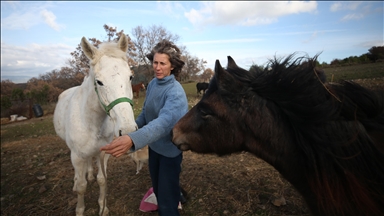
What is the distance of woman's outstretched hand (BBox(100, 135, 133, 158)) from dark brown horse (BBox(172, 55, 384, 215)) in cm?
62

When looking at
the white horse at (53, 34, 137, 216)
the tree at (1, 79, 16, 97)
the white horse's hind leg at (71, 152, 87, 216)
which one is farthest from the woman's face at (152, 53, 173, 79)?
the tree at (1, 79, 16, 97)

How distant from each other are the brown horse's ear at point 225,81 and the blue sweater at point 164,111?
2.37 ft

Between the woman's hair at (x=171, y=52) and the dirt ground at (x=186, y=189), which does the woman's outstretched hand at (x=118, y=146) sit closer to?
the woman's hair at (x=171, y=52)

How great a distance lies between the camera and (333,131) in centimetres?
147

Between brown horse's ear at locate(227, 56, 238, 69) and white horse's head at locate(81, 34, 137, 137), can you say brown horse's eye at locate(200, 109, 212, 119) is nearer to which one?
brown horse's ear at locate(227, 56, 238, 69)

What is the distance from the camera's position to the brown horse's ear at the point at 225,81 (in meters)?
1.62

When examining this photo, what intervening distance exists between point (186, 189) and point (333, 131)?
307 cm

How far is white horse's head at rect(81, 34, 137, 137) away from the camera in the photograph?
6.55 feet

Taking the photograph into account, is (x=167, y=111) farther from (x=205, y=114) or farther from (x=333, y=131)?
(x=333, y=131)

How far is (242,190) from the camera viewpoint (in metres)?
3.66

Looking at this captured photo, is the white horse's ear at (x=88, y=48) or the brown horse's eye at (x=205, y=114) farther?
the white horse's ear at (x=88, y=48)

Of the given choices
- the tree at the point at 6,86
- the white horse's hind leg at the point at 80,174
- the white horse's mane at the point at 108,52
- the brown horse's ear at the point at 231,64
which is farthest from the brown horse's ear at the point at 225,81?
the tree at the point at 6,86

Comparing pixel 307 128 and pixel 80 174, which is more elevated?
pixel 307 128

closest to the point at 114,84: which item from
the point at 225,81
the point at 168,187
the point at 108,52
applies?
the point at 108,52
